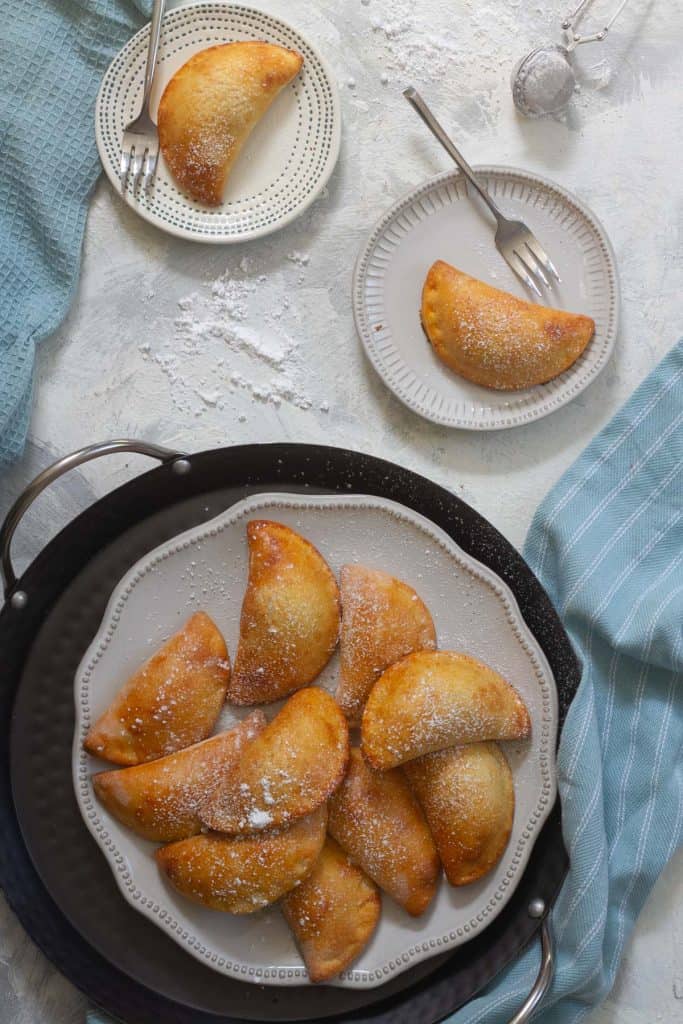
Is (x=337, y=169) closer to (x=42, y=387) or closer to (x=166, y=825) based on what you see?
(x=42, y=387)

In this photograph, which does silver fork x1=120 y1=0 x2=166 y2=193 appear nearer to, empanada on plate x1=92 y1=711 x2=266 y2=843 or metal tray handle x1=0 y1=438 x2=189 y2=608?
metal tray handle x1=0 y1=438 x2=189 y2=608

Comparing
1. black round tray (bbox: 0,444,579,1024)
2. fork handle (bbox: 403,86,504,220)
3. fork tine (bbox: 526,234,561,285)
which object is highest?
fork handle (bbox: 403,86,504,220)

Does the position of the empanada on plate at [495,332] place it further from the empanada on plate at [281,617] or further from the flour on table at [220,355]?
the empanada on plate at [281,617]

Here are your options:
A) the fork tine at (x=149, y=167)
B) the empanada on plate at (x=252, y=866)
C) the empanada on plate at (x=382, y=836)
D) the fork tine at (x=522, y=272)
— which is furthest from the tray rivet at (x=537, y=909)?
the fork tine at (x=149, y=167)

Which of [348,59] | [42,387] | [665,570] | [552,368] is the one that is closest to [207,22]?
[348,59]

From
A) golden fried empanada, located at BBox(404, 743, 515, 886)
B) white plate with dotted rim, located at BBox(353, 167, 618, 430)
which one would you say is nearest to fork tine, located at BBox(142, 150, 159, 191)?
white plate with dotted rim, located at BBox(353, 167, 618, 430)

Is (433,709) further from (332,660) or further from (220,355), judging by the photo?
(220,355)
